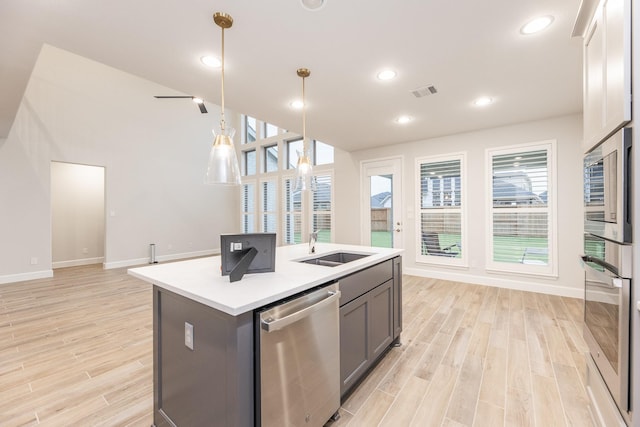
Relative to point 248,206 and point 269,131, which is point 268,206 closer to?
point 248,206

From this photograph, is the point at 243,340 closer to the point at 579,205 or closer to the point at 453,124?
the point at 453,124

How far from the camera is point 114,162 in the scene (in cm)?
606

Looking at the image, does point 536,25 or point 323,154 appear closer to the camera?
point 536,25

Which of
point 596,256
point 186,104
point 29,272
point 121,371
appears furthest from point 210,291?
point 186,104

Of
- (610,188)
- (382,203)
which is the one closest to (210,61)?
(610,188)

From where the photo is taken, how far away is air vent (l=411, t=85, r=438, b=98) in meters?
3.00

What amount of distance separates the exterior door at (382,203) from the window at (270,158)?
2.91m

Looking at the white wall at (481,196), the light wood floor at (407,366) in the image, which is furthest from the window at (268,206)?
the light wood floor at (407,366)

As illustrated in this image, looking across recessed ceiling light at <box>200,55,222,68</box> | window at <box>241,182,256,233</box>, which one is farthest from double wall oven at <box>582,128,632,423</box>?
window at <box>241,182,256,233</box>

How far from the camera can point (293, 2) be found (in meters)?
1.77

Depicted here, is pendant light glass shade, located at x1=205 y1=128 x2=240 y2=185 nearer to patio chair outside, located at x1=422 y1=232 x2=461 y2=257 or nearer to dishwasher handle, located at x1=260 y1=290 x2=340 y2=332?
dishwasher handle, located at x1=260 y1=290 x2=340 y2=332

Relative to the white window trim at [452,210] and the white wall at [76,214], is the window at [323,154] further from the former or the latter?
the white wall at [76,214]

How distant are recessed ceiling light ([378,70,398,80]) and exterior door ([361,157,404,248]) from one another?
2742mm

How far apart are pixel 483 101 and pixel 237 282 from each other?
11.8 feet
